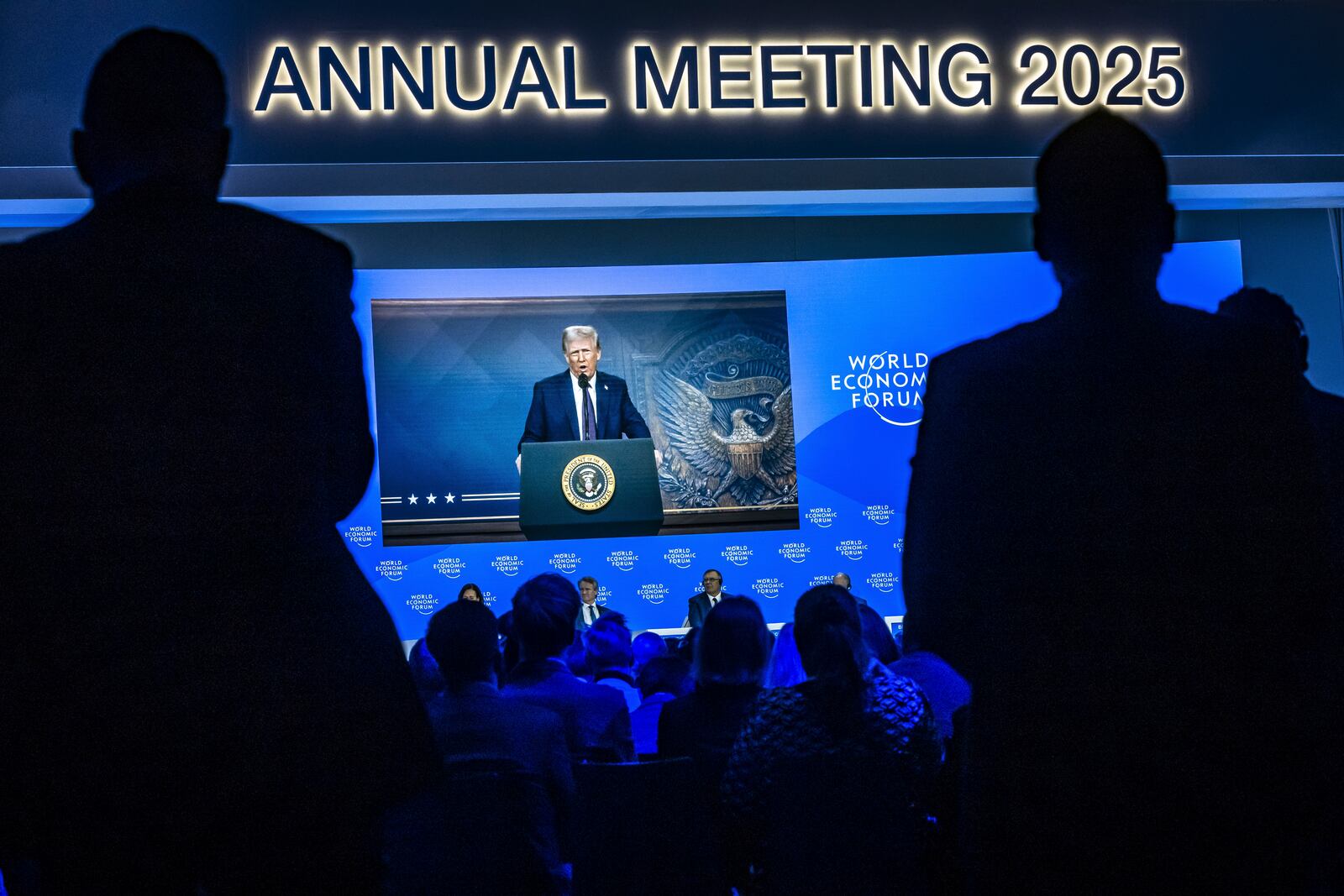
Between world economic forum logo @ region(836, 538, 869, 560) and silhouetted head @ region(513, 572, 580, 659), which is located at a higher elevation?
silhouetted head @ region(513, 572, 580, 659)

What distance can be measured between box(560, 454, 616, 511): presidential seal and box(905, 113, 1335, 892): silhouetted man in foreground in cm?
545

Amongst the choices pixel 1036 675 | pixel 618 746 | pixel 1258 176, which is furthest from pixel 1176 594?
pixel 1258 176

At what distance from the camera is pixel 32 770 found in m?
0.99

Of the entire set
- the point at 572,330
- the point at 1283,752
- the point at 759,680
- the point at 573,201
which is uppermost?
the point at 573,201

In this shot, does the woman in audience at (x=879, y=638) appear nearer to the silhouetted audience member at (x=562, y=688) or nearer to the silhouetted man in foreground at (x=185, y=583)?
the silhouetted audience member at (x=562, y=688)

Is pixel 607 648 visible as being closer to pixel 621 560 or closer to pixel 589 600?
pixel 589 600

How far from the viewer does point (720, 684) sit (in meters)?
3.13

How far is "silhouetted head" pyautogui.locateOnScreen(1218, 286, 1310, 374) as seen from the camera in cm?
125

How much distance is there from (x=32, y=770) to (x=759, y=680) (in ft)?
7.59

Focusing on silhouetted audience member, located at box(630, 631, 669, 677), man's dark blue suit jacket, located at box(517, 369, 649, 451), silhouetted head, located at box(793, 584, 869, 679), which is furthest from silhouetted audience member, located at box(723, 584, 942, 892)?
man's dark blue suit jacket, located at box(517, 369, 649, 451)

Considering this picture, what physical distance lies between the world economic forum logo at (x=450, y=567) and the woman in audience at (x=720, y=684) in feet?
17.3

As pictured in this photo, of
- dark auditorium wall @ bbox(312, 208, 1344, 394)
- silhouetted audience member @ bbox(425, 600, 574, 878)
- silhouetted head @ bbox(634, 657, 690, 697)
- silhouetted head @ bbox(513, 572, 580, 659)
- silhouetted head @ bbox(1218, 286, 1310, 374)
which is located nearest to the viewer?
silhouetted head @ bbox(1218, 286, 1310, 374)

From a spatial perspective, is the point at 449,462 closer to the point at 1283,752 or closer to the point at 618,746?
the point at 618,746

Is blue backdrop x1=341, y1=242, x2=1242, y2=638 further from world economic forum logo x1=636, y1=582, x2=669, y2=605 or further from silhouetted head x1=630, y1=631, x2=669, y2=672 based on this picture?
silhouetted head x1=630, y1=631, x2=669, y2=672
